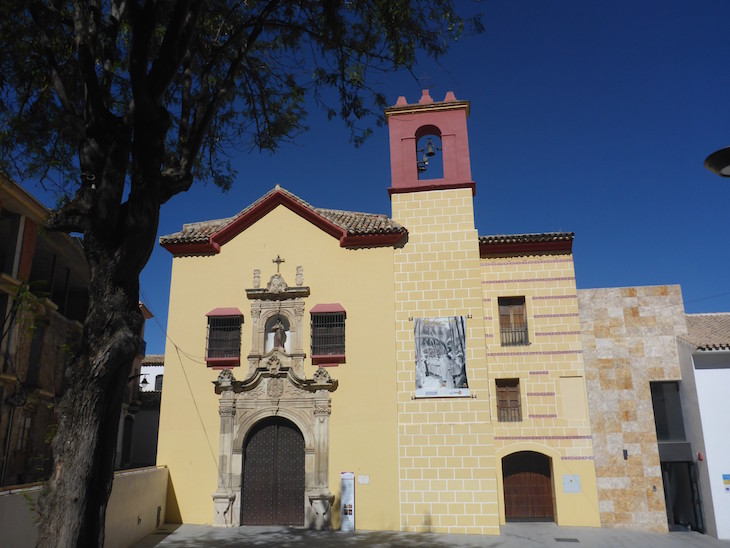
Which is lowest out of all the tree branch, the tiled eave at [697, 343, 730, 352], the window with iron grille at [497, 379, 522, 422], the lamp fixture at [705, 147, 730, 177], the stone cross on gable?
the window with iron grille at [497, 379, 522, 422]

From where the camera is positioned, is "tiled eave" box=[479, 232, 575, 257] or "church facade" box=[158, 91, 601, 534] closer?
"church facade" box=[158, 91, 601, 534]

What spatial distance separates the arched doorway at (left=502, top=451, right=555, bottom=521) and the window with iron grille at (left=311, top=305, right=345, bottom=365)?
18.1 ft

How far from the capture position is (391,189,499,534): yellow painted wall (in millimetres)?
13906

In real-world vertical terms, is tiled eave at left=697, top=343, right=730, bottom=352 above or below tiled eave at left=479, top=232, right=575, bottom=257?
below

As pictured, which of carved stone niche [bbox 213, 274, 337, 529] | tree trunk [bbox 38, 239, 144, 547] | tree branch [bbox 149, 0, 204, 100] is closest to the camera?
tree trunk [bbox 38, 239, 144, 547]

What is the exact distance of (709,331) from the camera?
16391 mm

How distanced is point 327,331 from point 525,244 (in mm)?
6123

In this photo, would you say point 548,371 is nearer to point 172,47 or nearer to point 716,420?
point 716,420

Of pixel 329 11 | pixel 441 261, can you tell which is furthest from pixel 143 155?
pixel 441 261

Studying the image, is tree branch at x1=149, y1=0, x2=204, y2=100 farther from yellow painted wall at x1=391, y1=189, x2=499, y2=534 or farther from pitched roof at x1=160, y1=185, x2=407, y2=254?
yellow painted wall at x1=391, y1=189, x2=499, y2=534

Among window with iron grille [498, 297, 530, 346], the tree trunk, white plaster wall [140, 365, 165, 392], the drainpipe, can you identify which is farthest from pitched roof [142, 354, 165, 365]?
the tree trunk

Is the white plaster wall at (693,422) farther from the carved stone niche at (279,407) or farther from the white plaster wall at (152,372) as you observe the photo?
the white plaster wall at (152,372)

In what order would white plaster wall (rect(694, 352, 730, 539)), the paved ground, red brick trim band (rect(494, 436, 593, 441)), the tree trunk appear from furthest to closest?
red brick trim band (rect(494, 436, 593, 441))
white plaster wall (rect(694, 352, 730, 539))
the paved ground
the tree trunk

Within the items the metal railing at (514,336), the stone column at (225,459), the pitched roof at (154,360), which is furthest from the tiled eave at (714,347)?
the pitched roof at (154,360)
